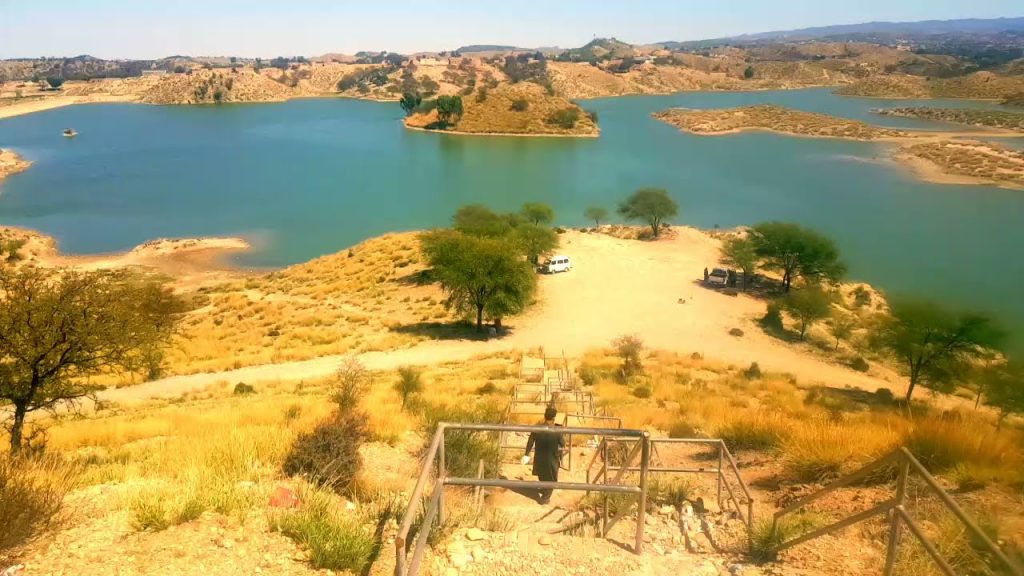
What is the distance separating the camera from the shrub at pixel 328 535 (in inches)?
182

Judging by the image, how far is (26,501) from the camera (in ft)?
16.1

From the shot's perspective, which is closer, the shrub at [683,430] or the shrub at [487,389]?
the shrub at [683,430]

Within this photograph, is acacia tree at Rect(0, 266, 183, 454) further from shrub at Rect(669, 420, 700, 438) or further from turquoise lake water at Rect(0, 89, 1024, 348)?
turquoise lake water at Rect(0, 89, 1024, 348)

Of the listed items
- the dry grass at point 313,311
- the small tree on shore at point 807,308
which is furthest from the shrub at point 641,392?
the small tree on shore at point 807,308

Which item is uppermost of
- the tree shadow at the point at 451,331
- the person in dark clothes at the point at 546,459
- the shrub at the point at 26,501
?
the shrub at the point at 26,501

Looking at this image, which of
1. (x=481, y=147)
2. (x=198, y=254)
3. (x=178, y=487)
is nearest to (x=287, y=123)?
(x=481, y=147)

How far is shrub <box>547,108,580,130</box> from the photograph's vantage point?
100750mm

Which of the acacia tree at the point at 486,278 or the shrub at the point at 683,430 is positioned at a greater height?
the shrub at the point at 683,430

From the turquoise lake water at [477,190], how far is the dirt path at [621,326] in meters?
7.96

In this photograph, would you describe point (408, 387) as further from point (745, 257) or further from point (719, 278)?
point (745, 257)

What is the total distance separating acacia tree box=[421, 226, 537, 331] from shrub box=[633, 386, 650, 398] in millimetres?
10771

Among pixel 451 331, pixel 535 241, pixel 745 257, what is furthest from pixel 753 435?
pixel 535 241

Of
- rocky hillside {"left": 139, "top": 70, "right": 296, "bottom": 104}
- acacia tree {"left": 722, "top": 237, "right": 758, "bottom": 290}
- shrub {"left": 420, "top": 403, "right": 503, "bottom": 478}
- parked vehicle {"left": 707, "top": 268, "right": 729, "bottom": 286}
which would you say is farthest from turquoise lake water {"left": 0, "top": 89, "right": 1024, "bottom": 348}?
rocky hillside {"left": 139, "top": 70, "right": 296, "bottom": 104}

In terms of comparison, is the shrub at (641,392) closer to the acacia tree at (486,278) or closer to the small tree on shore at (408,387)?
the small tree on shore at (408,387)
